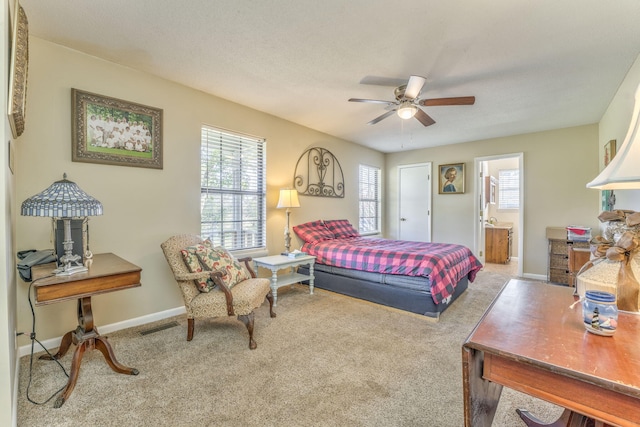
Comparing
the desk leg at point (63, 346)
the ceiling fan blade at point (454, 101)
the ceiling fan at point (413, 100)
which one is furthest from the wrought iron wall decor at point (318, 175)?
the desk leg at point (63, 346)

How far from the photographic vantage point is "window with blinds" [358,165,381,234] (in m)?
6.04

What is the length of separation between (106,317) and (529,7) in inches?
166

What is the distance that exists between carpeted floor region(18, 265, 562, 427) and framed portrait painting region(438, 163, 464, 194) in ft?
11.2

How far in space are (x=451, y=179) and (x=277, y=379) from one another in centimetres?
512

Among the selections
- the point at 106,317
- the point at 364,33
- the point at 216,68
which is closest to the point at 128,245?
the point at 106,317

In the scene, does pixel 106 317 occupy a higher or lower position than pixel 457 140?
lower

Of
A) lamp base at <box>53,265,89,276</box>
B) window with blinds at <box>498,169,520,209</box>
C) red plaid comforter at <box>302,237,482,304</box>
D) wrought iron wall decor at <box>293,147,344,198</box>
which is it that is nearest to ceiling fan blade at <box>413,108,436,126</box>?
red plaid comforter at <box>302,237,482,304</box>

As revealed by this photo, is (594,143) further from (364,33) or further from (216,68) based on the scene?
(216,68)

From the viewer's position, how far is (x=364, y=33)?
2193 millimetres

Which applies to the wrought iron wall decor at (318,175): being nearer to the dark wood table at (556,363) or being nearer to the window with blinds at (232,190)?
the window with blinds at (232,190)

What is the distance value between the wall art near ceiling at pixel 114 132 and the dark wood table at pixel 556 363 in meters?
3.15

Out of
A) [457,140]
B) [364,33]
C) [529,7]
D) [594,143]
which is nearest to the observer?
[529,7]

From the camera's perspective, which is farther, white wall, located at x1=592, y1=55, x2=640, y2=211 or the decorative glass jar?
white wall, located at x1=592, y1=55, x2=640, y2=211

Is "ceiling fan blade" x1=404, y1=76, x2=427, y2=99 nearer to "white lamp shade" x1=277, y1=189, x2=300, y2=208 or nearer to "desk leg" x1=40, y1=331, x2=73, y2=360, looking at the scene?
"white lamp shade" x1=277, y1=189, x2=300, y2=208
